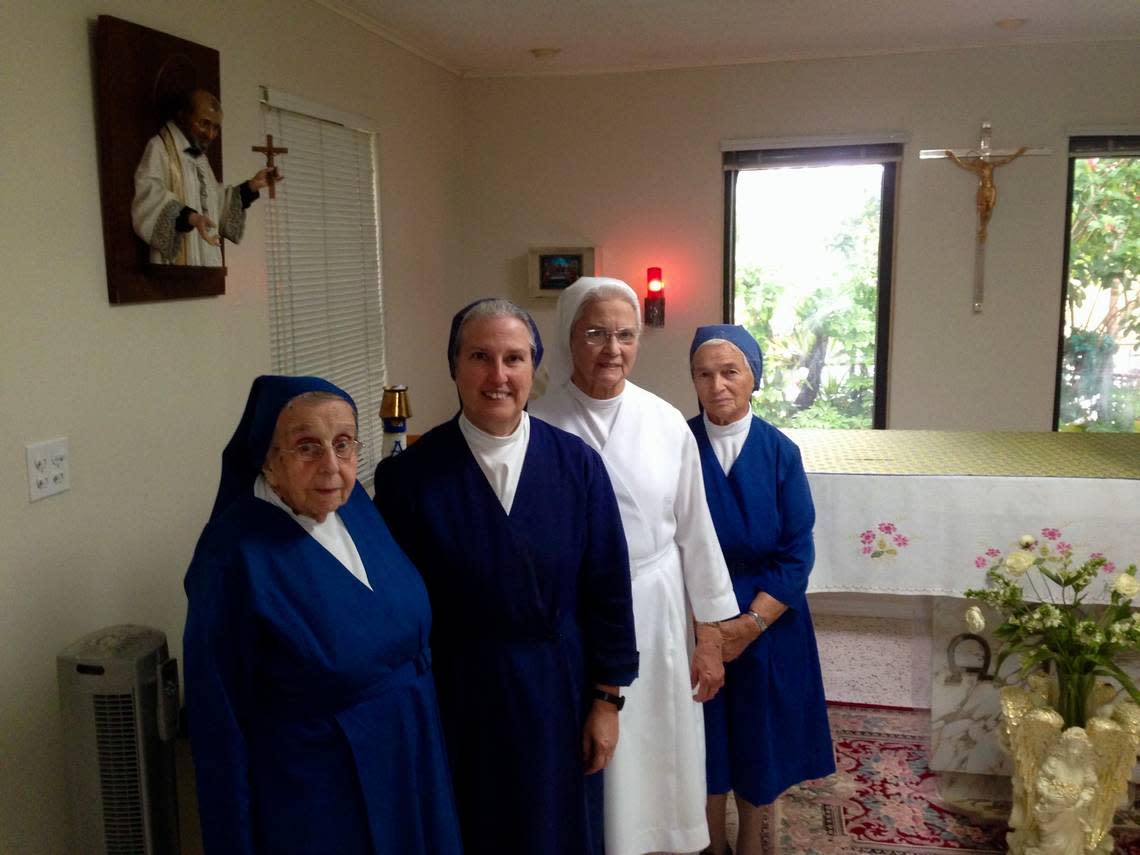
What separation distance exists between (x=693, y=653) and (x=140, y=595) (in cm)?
132

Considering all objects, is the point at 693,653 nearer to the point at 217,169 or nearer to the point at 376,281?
the point at 217,169

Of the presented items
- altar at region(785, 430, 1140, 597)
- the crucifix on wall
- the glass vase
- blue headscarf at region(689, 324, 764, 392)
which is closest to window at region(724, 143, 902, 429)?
the crucifix on wall

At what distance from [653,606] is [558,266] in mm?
3502

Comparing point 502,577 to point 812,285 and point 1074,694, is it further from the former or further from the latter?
point 812,285

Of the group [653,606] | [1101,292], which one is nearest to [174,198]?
[653,606]

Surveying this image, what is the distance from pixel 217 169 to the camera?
2.66m

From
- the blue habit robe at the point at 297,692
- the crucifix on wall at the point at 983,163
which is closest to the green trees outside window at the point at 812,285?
the crucifix on wall at the point at 983,163

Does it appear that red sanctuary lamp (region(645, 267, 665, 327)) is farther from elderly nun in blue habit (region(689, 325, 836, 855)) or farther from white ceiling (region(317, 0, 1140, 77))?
elderly nun in blue habit (region(689, 325, 836, 855))

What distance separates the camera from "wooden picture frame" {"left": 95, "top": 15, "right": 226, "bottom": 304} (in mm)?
2180

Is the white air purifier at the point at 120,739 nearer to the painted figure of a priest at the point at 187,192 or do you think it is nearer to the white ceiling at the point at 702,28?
the painted figure of a priest at the point at 187,192

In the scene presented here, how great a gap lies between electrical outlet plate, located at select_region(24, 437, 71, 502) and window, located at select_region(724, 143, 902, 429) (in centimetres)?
371

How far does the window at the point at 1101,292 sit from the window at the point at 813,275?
2.81 feet

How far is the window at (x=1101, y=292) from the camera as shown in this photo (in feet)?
15.4

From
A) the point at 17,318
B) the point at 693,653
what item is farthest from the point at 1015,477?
the point at 17,318
